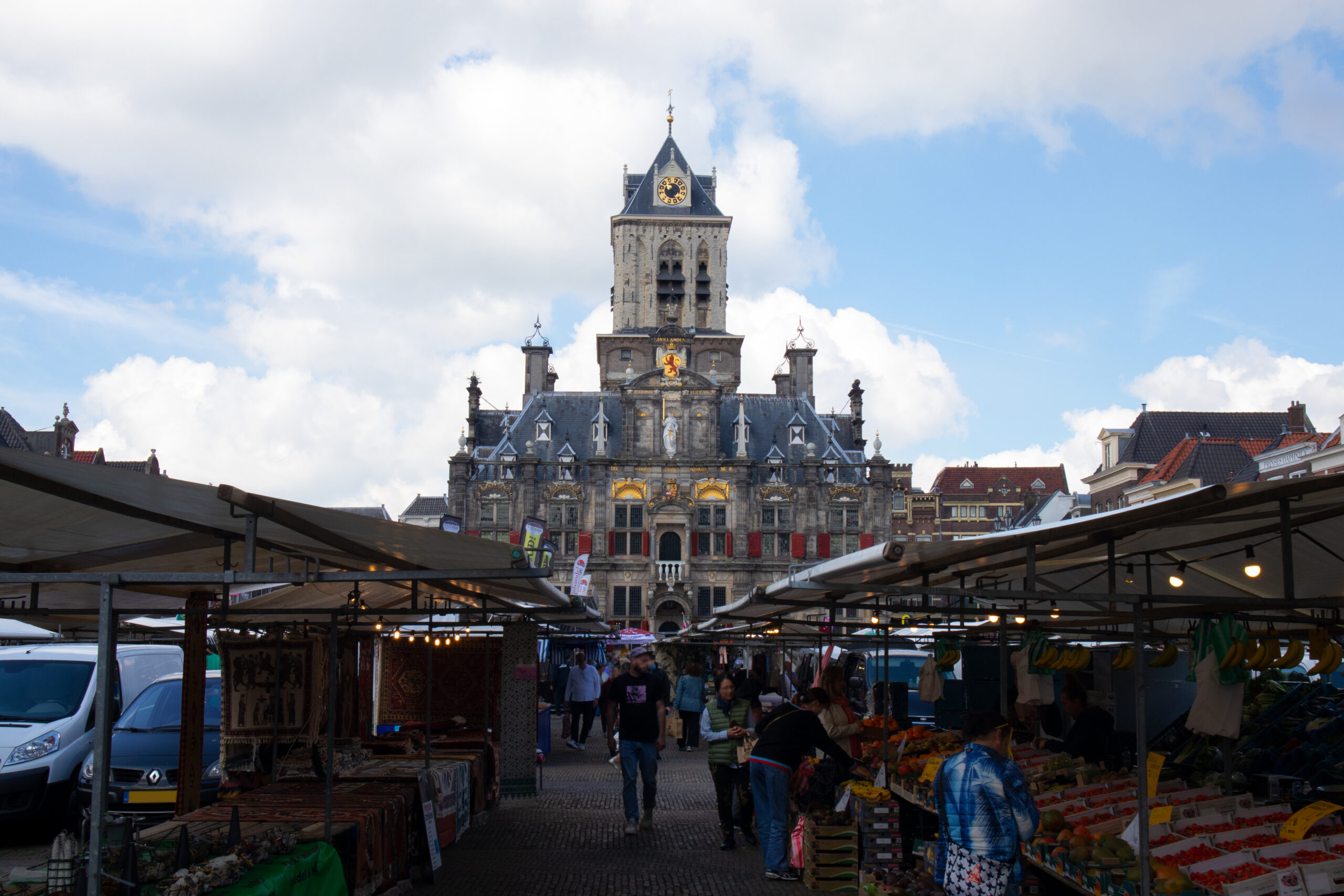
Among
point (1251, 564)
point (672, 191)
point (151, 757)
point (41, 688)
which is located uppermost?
point (672, 191)

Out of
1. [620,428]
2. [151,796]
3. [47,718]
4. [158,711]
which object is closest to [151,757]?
[151,796]

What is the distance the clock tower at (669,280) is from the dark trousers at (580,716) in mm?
44347

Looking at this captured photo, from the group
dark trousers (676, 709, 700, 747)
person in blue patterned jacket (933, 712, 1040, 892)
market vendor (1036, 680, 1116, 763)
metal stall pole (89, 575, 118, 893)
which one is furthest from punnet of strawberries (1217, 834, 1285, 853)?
dark trousers (676, 709, 700, 747)

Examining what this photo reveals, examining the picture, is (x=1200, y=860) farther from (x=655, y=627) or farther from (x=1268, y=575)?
(x=655, y=627)

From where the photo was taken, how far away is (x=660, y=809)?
43.1 feet

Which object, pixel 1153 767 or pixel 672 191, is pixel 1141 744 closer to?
pixel 1153 767

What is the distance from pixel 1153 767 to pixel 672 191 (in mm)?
65355

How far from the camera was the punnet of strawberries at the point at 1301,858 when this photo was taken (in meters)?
5.66

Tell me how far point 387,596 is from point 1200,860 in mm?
8686

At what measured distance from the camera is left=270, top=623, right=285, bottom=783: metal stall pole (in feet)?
32.3

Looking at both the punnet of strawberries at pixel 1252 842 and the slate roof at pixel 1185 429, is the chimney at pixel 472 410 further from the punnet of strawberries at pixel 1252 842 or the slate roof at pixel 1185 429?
the punnet of strawberries at pixel 1252 842

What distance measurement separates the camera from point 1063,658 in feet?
32.0

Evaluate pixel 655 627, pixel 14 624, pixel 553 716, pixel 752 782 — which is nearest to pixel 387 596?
pixel 752 782

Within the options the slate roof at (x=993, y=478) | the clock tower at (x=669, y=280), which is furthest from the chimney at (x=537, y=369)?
the slate roof at (x=993, y=478)
